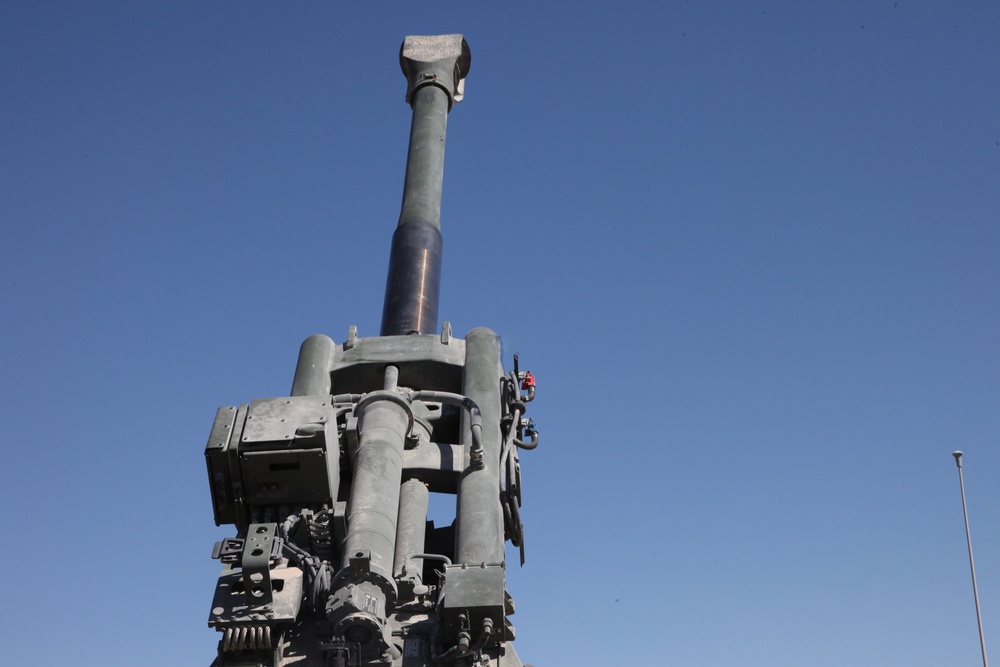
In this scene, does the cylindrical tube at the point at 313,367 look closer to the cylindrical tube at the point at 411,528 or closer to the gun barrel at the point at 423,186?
the gun barrel at the point at 423,186

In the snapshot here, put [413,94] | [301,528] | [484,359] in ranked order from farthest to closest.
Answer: [413,94] < [484,359] < [301,528]

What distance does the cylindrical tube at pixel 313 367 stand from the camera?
1201 inches

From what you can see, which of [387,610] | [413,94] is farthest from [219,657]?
[413,94]

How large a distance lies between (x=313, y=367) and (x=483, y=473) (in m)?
6.13

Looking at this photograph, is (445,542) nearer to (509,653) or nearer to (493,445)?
(493,445)

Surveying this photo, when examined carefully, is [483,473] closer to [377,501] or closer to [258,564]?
[377,501]

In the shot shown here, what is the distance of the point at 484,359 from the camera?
3130 cm

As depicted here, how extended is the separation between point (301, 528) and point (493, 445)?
5.55 metres

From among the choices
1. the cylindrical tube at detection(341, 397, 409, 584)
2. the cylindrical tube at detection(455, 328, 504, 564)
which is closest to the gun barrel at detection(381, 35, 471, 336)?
the cylindrical tube at detection(455, 328, 504, 564)

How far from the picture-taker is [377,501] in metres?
24.7

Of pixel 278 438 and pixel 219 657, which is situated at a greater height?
pixel 278 438

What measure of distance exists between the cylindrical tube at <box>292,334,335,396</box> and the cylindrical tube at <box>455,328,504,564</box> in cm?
364

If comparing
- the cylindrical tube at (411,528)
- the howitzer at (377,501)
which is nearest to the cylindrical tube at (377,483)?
the howitzer at (377,501)

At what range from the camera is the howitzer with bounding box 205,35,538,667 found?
73.5ft
